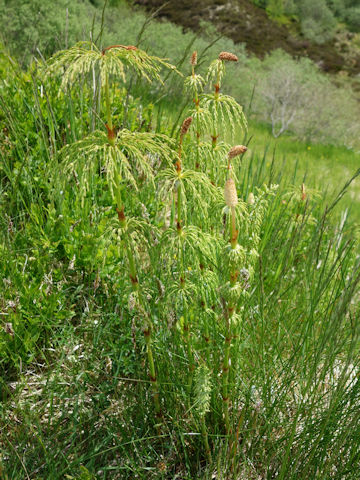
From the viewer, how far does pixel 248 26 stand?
1986cm

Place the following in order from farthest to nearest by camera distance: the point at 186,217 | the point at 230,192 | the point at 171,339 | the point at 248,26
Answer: the point at 248,26 < the point at 171,339 < the point at 186,217 < the point at 230,192

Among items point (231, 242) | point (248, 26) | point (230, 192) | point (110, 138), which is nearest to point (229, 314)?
point (231, 242)

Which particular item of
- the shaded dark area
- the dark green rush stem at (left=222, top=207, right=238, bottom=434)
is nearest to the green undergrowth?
the dark green rush stem at (left=222, top=207, right=238, bottom=434)

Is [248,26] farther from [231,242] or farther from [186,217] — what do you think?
[231,242]

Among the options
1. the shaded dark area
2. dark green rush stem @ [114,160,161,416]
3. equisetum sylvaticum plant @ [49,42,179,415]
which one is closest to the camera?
equisetum sylvaticum plant @ [49,42,179,415]

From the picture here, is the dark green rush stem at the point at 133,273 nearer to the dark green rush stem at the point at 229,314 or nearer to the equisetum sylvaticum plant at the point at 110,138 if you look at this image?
the equisetum sylvaticum plant at the point at 110,138

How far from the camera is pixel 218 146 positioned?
159cm

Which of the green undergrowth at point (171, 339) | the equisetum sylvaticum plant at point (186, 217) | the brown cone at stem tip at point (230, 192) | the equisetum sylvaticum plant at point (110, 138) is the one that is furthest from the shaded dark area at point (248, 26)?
the brown cone at stem tip at point (230, 192)

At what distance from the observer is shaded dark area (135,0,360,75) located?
1855cm

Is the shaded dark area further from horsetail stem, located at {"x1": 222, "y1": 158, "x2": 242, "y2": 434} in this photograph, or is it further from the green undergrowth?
horsetail stem, located at {"x1": 222, "y1": 158, "x2": 242, "y2": 434}

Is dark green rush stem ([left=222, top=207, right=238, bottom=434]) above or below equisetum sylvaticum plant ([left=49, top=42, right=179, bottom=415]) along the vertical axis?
below

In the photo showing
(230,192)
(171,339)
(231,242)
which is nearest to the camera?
(230,192)

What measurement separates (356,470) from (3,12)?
9.15 meters

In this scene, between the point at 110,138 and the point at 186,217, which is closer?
the point at 110,138
